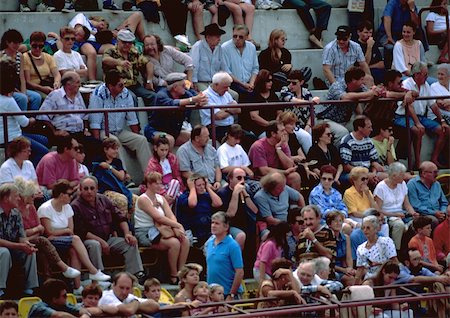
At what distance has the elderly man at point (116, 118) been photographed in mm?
20125

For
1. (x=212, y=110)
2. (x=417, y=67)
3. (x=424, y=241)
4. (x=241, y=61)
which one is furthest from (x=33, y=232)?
(x=417, y=67)

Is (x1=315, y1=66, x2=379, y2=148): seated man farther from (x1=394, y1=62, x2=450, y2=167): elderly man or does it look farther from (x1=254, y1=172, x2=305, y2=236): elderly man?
(x1=254, y1=172, x2=305, y2=236): elderly man

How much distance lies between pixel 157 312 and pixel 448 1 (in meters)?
9.88

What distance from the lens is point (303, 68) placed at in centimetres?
2286

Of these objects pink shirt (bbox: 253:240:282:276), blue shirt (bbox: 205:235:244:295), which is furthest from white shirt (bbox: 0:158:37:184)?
pink shirt (bbox: 253:240:282:276)

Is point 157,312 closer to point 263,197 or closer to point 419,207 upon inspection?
point 263,197

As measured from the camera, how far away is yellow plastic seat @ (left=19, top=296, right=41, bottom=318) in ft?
56.9

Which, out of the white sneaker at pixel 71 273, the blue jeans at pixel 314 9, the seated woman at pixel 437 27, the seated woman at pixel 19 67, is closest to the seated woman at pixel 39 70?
the seated woman at pixel 19 67

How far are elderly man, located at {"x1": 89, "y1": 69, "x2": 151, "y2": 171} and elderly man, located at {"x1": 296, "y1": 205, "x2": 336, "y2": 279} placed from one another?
2.10m

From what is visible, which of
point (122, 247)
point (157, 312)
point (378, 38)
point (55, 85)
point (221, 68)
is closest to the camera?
point (157, 312)

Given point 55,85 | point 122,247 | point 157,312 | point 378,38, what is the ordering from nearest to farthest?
1. point 157,312
2. point 122,247
3. point 55,85
4. point 378,38

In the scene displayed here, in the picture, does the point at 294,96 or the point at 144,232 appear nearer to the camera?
the point at 144,232

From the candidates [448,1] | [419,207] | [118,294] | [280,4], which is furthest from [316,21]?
[118,294]

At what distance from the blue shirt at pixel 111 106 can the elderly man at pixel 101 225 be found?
1469 millimetres
